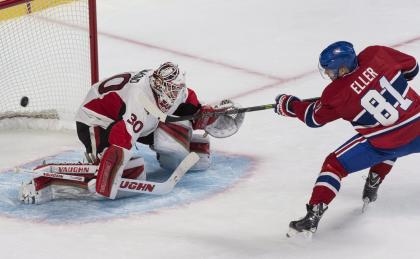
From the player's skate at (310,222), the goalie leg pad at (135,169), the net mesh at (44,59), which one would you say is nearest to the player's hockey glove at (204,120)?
the goalie leg pad at (135,169)

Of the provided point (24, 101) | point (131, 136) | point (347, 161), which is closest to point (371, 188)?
point (347, 161)

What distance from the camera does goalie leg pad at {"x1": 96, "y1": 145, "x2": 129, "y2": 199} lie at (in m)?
3.15

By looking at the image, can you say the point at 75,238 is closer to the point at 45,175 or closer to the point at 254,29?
the point at 45,175

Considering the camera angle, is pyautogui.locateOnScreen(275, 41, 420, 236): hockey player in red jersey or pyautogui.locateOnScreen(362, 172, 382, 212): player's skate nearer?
pyautogui.locateOnScreen(275, 41, 420, 236): hockey player in red jersey

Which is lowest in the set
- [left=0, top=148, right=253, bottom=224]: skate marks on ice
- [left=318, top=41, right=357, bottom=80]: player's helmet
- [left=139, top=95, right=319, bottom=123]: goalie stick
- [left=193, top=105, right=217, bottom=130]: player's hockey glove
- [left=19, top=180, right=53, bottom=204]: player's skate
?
[left=0, top=148, right=253, bottom=224]: skate marks on ice

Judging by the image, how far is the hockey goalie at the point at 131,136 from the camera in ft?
10.4

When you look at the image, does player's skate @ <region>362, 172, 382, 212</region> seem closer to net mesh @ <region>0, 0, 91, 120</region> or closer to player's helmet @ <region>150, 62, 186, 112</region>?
player's helmet @ <region>150, 62, 186, 112</region>

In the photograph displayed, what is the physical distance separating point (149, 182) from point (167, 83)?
352 mm

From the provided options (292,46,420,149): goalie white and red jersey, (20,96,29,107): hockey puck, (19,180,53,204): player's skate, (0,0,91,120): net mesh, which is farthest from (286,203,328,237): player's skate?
Answer: (20,96,29,107): hockey puck

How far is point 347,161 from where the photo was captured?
289cm

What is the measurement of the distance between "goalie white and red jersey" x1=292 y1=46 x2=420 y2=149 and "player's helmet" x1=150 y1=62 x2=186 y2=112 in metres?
0.46

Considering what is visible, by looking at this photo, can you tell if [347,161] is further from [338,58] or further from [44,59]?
[44,59]

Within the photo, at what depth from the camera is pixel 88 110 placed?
340 centimetres

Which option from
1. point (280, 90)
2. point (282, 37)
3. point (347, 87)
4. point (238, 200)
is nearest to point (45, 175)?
point (238, 200)
